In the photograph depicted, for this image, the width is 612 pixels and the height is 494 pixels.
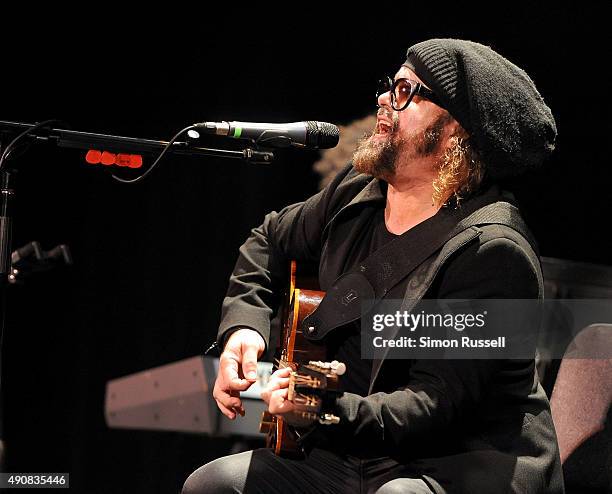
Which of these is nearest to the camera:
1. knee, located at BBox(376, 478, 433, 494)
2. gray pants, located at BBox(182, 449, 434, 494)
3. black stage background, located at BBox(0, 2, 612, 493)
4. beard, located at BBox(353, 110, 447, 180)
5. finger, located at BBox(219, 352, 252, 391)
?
knee, located at BBox(376, 478, 433, 494)

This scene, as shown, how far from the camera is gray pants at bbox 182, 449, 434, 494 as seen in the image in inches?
97.0

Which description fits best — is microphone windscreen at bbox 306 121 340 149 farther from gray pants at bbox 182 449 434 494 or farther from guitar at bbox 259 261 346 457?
gray pants at bbox 182 449 434 494

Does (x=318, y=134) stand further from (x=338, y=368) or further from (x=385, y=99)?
(x=338, y=368)

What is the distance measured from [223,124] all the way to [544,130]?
3.03ft

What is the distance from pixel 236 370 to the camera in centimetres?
264

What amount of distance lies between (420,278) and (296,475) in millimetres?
647

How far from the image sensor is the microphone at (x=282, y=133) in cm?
262

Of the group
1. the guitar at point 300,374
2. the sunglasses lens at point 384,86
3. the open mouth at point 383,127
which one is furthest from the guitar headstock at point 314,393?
the sunglasses lens at point 384,86

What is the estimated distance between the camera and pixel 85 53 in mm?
4773

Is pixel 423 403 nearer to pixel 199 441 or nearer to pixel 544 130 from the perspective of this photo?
pixel 544 130

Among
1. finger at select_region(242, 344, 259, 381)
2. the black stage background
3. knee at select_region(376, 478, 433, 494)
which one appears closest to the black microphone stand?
finger at select_region(242, 344, 259, 381)

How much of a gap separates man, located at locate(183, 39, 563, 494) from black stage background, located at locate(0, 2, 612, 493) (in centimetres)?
198

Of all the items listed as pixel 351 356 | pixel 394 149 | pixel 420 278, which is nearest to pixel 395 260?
pixel 420 278

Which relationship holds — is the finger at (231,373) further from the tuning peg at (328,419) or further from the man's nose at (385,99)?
the man's nose at (385,99)
